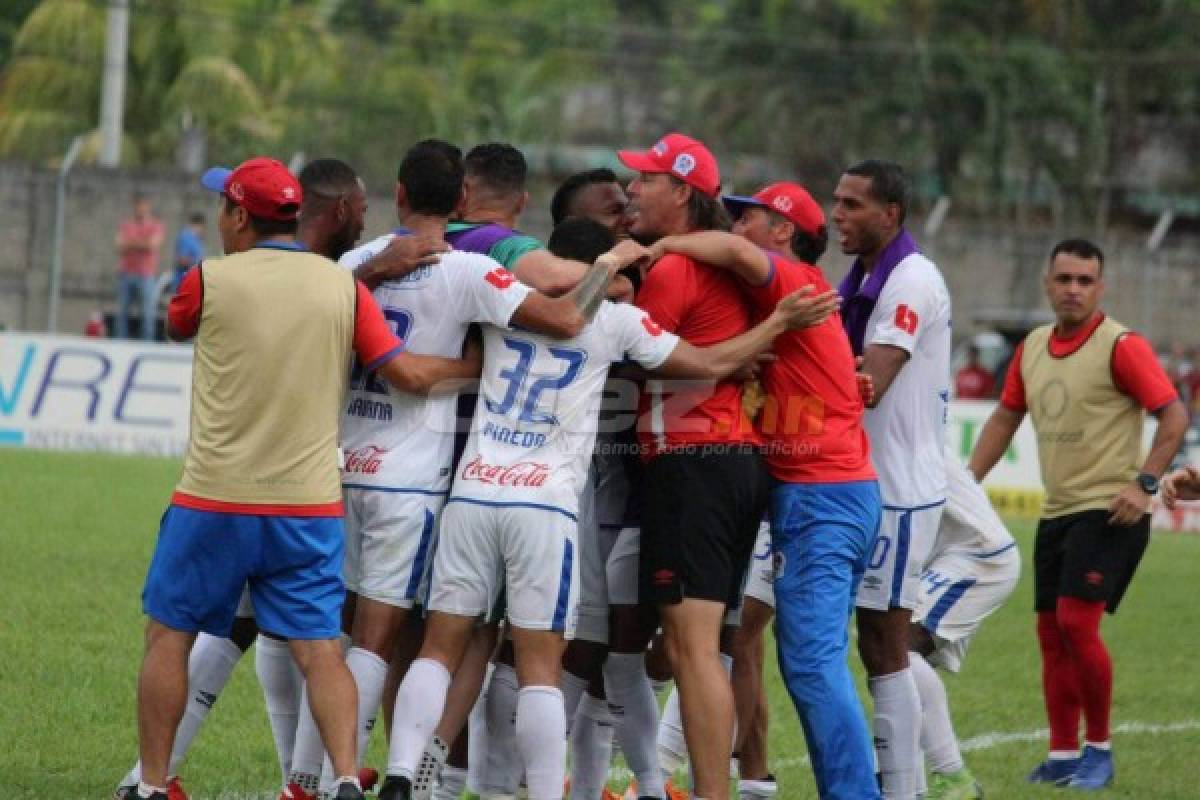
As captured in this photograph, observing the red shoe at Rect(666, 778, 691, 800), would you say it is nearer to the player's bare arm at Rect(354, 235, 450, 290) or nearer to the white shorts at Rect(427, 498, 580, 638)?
the white shorts at Rect(427, 498, 580, 638)

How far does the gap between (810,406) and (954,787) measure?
216 centimetres

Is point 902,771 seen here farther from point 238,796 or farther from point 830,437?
point 238,796

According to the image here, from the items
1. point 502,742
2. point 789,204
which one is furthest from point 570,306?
point 502,742

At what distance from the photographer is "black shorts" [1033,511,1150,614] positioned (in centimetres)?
1034

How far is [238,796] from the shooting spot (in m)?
8.48

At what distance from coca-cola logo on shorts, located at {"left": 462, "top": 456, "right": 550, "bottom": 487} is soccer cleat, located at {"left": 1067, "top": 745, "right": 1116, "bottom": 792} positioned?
11.9 feet

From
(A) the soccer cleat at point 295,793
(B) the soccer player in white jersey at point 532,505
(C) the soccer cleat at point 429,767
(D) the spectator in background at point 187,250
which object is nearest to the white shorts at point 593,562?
(B) the soccer player in white jersey at point 532,505

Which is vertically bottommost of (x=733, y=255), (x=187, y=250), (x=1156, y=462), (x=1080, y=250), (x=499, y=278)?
(x=1156, y=462)

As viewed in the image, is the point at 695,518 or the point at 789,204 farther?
the point at 789,204

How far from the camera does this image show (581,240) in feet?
26.3

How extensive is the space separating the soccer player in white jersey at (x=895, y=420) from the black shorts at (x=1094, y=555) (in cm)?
172

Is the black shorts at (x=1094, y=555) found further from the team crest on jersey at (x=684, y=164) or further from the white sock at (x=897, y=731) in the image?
the team crest on jersey at (x=684, y=164)

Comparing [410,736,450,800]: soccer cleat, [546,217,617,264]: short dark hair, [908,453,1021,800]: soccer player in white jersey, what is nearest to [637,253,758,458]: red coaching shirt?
[546,217,617,264]: short dark hair

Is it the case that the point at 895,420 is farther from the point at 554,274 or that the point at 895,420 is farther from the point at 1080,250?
the point at 1080,250
